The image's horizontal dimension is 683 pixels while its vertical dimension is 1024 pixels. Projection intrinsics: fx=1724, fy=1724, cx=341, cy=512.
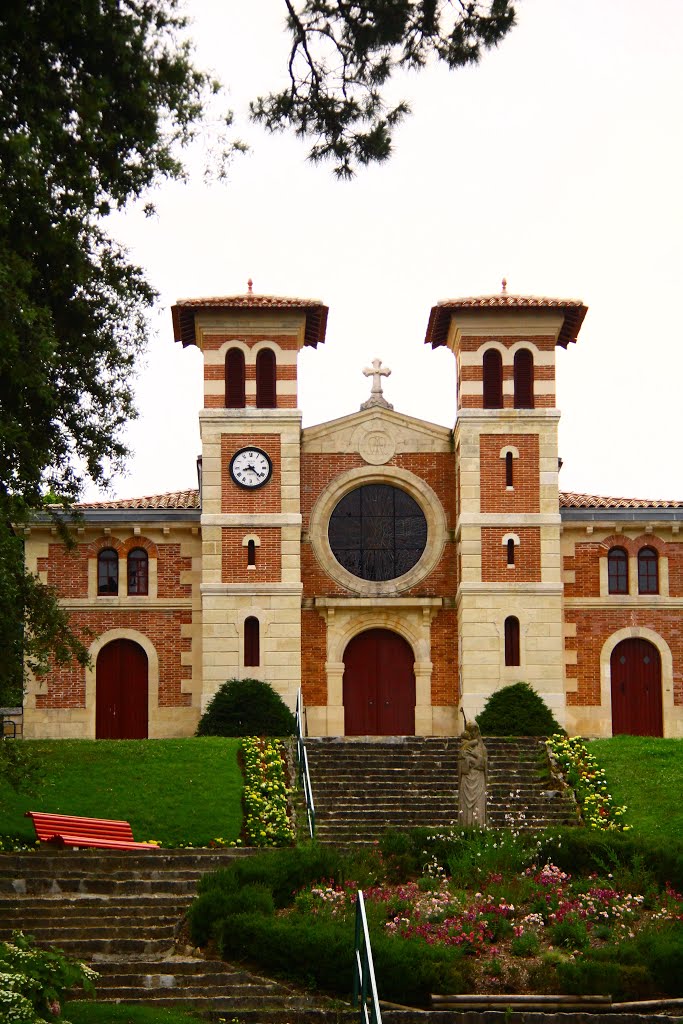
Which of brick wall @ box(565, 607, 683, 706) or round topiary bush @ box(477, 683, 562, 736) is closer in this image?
round topiary bush @ box(477, 683, 562, 736)

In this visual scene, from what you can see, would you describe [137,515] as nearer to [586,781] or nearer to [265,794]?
[265,794]

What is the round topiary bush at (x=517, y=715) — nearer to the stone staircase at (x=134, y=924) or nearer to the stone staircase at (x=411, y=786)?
the stone staircase at (x=411, y=786)

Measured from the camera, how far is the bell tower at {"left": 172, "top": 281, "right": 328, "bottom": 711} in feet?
117

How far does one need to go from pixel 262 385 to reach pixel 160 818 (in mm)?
12129

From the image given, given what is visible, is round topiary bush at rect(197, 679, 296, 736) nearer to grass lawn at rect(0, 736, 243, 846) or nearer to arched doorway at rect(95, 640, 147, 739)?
grass lawn at rect(0, 736, 243, 846)

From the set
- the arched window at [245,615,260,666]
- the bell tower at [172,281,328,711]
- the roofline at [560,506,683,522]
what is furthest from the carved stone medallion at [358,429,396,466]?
the arched window at [245,615,260,666]

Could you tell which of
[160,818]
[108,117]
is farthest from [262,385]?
[108,117]

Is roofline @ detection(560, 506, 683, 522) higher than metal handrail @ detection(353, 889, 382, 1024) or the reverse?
higher

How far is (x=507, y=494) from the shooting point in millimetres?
36125

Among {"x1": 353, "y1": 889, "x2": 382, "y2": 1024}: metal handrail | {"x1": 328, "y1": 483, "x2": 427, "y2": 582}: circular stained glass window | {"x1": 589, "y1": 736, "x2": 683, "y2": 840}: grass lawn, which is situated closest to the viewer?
{"x1": 353, "y1": 889, "x2": 382, "y2": 1024}: metal handrail

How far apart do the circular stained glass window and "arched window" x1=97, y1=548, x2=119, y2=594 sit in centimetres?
466

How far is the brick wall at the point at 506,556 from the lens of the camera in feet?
117

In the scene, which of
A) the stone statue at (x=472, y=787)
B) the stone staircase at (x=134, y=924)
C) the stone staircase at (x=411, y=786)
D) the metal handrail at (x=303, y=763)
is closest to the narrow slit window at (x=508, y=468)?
the stone staircase at (x=411, y=786)

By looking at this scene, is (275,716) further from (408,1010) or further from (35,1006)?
(35,1006)
